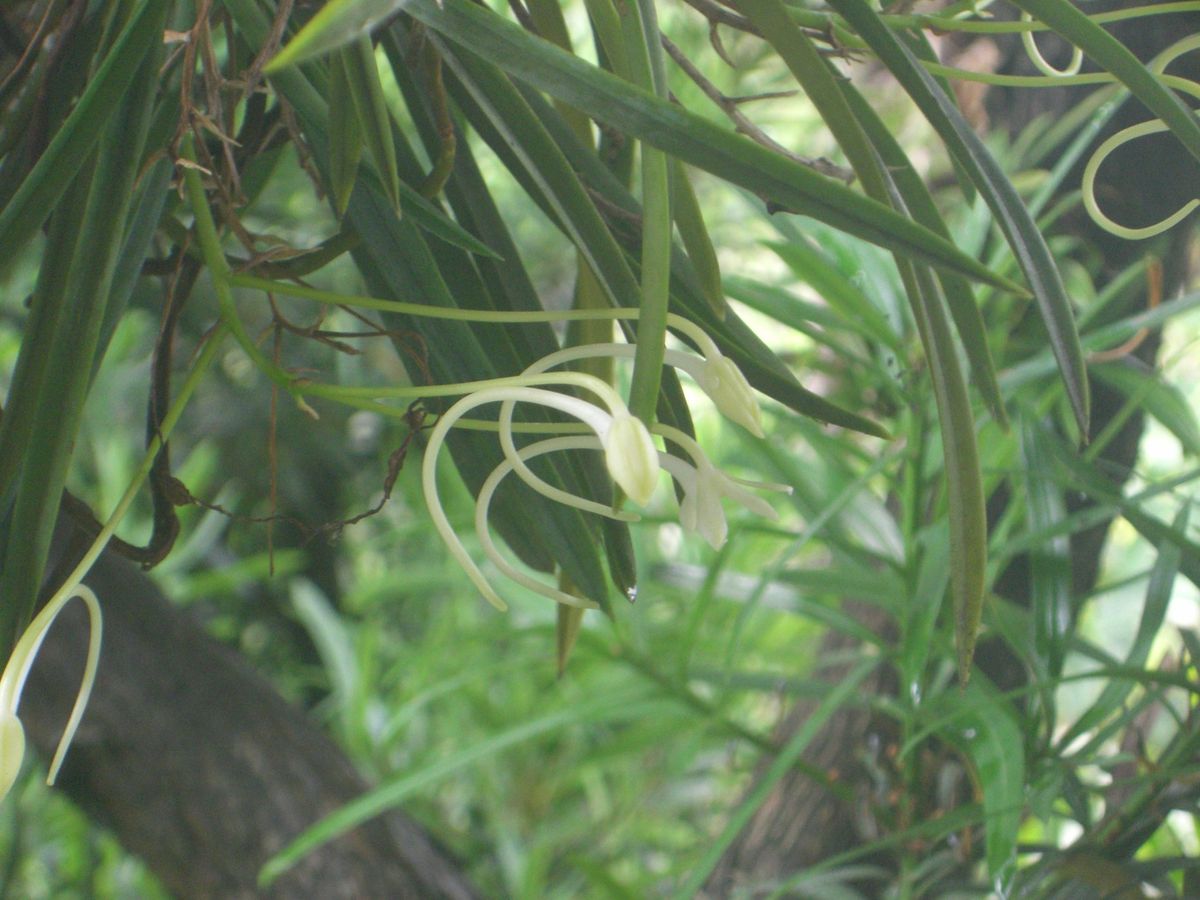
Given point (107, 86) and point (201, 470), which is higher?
point (107, 86)

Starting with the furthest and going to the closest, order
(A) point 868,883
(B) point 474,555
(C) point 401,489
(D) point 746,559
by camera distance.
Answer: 1. (C) point 401,489
2. (D) point 746,559
3. (B) point 474,555
4. (A) point 868,883

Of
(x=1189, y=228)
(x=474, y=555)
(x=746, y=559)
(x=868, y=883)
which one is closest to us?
(x=1189, y=228)

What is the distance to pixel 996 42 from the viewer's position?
609 millimetres

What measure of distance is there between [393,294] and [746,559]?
2.10 ft

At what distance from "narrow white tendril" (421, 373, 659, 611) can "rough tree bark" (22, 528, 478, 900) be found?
434 millimetres

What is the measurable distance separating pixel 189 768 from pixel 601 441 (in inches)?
19.5

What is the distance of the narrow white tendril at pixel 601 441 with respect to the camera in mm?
151

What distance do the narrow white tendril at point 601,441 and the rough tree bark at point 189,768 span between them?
0.43 metres

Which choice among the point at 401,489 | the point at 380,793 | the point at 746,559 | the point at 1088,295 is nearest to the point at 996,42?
the point at 1088,295

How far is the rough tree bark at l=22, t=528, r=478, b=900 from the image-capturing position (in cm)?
55

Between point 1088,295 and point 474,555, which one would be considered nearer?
point 1088,295

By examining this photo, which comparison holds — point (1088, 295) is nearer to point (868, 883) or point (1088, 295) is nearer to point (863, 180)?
point (868, 883)

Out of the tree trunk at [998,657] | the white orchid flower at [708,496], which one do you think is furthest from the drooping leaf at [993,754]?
the white orchid flower at [708,496]

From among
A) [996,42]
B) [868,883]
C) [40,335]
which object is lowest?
[868,883]
